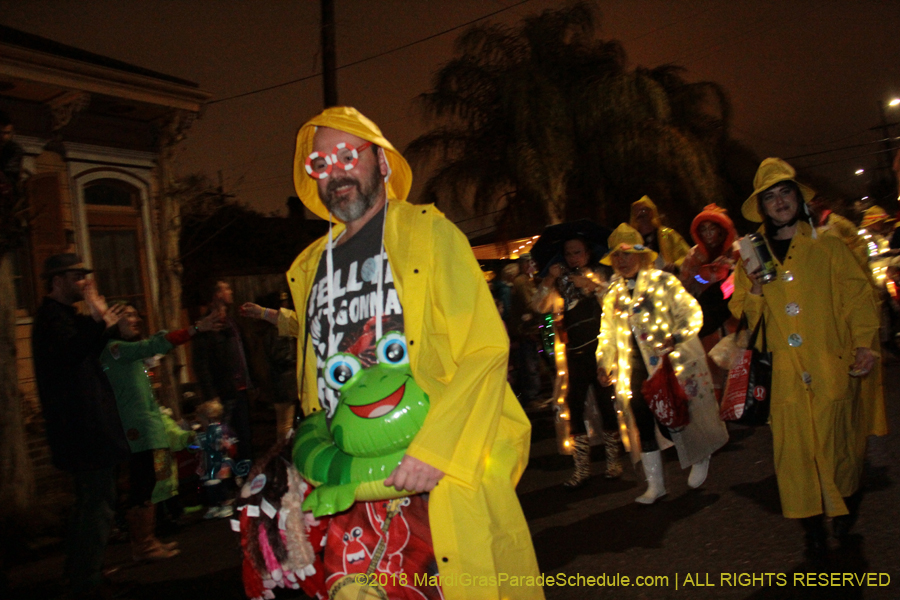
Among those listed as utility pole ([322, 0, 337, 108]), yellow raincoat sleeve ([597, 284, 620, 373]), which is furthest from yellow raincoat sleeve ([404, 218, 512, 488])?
utility pole ([322, 0, 337, 108])

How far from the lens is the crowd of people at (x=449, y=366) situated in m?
2.14

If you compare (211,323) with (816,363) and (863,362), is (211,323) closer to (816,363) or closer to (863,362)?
(816,363)

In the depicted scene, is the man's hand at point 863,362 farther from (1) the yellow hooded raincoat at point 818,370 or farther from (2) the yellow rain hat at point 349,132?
(2) the yellow rain hat at point 349,132

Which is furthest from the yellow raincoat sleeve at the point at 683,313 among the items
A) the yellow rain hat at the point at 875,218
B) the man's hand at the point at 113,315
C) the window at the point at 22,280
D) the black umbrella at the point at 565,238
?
the window at the point at 22,280

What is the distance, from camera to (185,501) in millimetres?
7398

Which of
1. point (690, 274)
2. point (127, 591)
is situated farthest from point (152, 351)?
point (690, 274)

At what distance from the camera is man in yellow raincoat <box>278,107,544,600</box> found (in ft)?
6.77

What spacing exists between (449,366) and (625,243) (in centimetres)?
382

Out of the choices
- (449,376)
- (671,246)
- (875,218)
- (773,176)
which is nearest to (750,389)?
(773,176)

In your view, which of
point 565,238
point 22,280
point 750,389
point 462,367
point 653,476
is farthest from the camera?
point 22,280

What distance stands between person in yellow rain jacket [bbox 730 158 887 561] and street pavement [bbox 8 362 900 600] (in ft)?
0.94

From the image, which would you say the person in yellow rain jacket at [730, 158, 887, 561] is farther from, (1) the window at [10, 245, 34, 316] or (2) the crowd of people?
(1) the window at [10, 245, 34, 316]

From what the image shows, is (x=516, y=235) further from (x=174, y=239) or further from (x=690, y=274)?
(x=690, y=274)

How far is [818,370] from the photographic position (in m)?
3.97
